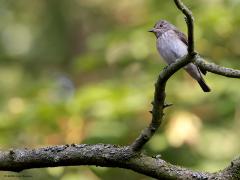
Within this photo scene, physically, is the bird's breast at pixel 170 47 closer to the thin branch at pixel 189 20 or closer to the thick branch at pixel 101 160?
the thick branch at pixel 101 160

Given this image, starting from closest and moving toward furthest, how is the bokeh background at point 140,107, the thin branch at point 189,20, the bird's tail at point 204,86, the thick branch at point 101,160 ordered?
the thin branch at point 189,20, the thick branch at point 101,160, the bird's tail at point 204,86, the bokeh background at point 140,107

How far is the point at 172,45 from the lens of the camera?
660 cm

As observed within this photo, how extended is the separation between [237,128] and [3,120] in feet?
7.92

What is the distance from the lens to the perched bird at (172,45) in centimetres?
635

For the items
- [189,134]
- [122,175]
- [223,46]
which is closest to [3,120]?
[122,175]

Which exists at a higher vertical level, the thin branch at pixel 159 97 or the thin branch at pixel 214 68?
the thin branch at pixel 214 68

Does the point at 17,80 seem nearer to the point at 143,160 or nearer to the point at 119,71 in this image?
the point at 119,71

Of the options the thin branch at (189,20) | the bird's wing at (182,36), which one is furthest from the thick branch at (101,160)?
the bird's wing at (182,36)

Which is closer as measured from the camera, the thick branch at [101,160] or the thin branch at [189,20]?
the thin branch at [189,20]

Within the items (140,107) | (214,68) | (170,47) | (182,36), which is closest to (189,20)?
(214,68)

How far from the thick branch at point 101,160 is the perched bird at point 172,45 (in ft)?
7.71

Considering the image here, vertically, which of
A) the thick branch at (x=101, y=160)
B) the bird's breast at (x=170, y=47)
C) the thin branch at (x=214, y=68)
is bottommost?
the thick branch at (x=101, y=160)

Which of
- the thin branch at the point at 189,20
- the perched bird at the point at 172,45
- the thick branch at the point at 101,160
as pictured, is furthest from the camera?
the perched bird at the point at 172,45

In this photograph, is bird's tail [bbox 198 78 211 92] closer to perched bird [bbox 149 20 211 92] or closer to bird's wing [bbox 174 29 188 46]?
perched bird [bbox 149 20 211 92]
